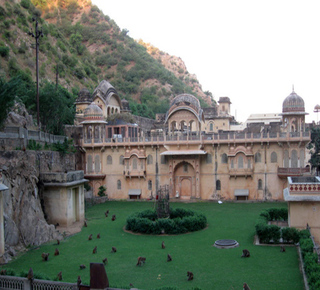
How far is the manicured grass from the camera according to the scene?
14.2 metres

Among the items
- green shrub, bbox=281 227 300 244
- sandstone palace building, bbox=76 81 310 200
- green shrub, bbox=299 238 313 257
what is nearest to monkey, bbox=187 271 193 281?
green shrub, bbox=299 238 313 257

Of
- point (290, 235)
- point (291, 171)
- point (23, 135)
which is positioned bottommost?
point (290, 235)

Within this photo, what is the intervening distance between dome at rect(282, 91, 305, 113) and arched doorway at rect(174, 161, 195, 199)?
10.3 meters

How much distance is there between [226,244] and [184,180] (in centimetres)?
1710

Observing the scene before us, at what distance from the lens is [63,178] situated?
23875mm

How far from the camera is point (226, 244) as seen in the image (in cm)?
1902

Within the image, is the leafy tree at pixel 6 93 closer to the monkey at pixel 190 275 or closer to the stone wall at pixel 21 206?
the stone wall at pixel 21 206

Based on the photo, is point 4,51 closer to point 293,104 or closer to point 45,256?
point 293,104

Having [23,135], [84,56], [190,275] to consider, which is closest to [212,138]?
[23,135]

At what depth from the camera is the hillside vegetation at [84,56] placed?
5601cm

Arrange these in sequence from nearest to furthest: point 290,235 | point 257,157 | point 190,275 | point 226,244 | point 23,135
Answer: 1. point 190,275
2. point 290,235
3. point 226,244
4. point 23,135
5. point 257,157

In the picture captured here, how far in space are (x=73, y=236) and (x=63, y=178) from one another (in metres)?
3.81

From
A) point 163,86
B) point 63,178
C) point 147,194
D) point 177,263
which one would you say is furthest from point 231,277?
point 163,86

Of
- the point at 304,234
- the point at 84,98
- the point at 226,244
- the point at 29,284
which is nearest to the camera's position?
the point at 29,284
